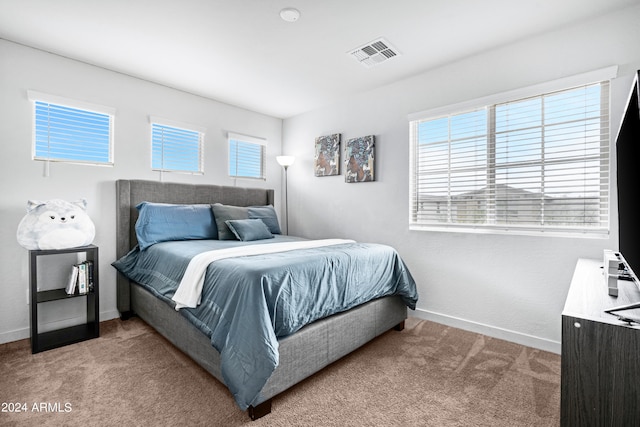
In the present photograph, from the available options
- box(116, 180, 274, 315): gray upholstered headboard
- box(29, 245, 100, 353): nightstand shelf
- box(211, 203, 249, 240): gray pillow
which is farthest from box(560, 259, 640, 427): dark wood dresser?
A: box(116, 180, 274, 315): gray upholstered headboard

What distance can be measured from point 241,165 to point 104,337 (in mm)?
2489

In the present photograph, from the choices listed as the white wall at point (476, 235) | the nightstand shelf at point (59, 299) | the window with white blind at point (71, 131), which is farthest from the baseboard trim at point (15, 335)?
the white wall at point (476, 235)

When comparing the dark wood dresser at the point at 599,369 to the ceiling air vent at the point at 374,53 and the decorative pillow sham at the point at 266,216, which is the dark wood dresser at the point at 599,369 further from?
the decorative pillow sham at the point at 266,216

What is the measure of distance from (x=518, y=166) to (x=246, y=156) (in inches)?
128

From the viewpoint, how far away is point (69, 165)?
2.87 metres

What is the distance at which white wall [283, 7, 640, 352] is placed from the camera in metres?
2.29

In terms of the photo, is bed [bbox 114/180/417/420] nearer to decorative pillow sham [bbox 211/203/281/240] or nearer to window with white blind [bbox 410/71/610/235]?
decorative pillow sham [bbox 211/203/281/240]

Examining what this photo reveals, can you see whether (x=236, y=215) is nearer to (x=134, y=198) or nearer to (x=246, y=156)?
(x=134, y=198)

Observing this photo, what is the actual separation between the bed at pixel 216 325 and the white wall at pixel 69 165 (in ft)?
0.51

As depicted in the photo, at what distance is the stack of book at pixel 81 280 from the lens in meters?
2.59

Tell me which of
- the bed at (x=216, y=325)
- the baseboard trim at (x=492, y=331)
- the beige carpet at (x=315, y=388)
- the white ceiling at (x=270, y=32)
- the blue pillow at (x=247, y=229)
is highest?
the white ceiling at (x=270, y=32)

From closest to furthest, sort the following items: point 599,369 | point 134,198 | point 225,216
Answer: point 599,369 → point 134,198 → point 225,216

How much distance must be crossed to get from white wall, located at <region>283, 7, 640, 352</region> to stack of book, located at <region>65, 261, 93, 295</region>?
2.54m

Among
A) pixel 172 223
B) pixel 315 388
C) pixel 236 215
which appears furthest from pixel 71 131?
pixel 315 388
